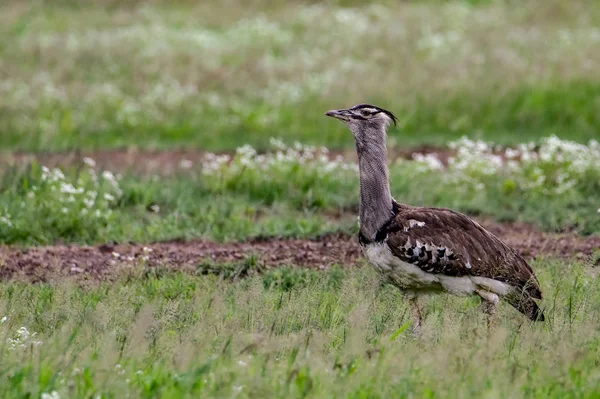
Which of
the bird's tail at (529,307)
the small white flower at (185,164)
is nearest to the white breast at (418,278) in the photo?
the bird's tail at (529,307)

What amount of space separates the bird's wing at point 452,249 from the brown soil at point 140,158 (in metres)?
7.27

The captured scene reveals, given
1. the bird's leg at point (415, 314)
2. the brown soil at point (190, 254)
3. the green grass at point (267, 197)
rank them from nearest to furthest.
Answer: the bird's leg at point (415, 314)
the brown soil at point (190, 254)
the green grass at point (267, 197)

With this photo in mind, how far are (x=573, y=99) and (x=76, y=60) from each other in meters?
9.78

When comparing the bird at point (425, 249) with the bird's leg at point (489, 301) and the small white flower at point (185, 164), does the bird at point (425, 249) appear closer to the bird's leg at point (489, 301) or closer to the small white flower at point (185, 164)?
the bird's leg at point (489, 301)

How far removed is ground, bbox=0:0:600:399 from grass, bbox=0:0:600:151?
6 cm

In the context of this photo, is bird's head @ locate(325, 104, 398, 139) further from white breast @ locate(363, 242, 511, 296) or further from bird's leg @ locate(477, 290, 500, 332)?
bird's leg @ locate(477, 290, 500, 332)

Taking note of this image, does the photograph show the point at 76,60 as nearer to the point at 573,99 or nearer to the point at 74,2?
the point at 74,2

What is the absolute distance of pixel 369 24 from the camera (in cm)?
2486

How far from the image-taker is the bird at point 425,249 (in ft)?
23.5

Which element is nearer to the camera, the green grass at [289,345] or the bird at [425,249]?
the green grass at [289,345]

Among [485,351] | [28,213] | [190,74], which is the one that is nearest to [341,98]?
[190,74]

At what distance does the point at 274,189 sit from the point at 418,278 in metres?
5.72

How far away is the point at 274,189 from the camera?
1277cm

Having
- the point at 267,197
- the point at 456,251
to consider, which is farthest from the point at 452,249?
the point at 267,197
